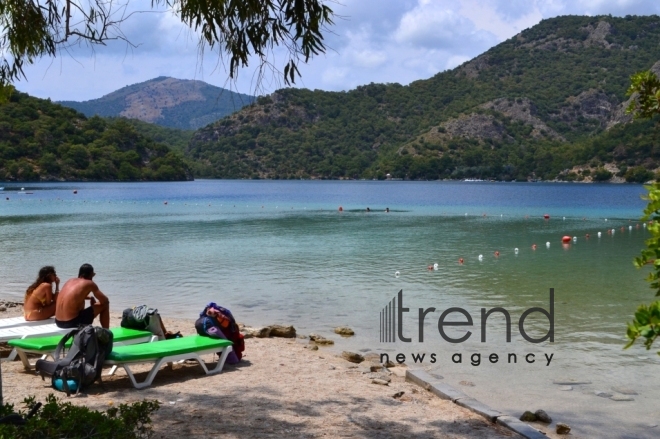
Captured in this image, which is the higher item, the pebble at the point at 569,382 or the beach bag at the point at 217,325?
the beach bag at the point at 217,325

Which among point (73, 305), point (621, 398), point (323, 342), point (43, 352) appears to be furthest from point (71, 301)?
point (621, 398)

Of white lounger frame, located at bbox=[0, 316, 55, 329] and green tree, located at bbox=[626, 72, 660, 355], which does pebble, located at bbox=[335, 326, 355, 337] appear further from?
green tree, located at bbox=[626, 72, 660, 355]

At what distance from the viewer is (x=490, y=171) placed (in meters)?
144

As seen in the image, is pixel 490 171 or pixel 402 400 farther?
pixel 490 171

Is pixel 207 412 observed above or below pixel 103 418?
below

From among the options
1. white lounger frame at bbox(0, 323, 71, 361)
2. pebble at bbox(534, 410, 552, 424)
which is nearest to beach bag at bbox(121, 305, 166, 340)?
white lounger frame at bbox(0, 323, 71, 361)

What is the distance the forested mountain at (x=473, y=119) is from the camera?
479ft

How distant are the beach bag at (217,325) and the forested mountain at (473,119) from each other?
122305mm

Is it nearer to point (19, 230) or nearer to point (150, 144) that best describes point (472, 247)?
point (19, 230)

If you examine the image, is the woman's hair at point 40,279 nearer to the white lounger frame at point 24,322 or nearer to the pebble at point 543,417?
the white lounger frame at point 24,322

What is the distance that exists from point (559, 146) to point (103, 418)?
5832 inches

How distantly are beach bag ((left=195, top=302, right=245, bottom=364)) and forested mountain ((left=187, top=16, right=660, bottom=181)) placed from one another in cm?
12231

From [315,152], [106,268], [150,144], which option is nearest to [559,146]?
[315,152]

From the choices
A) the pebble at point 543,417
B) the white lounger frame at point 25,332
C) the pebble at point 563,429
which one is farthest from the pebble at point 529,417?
the white lounger frame at point 25,332
